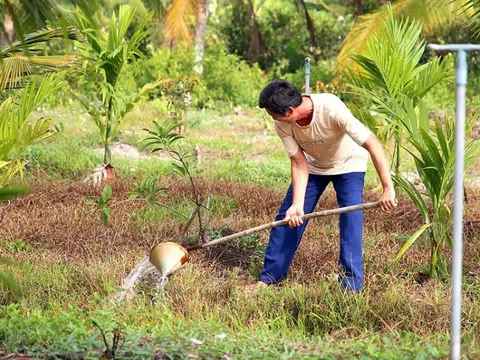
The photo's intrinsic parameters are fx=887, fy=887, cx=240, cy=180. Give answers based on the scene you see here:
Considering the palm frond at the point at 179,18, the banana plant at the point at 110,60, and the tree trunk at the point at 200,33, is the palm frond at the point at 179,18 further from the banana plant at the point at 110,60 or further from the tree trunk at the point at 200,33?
the banana plant at the point at 110,60

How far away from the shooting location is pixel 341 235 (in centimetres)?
502

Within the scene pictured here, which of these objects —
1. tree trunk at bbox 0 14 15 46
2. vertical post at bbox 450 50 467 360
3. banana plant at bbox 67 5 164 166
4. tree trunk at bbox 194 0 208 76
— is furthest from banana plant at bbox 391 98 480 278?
tree trunk at bbox 194 0 208 76

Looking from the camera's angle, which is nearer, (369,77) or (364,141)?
(364,141)

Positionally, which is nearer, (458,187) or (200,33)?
(458,187)

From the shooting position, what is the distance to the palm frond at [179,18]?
1562 centimetres

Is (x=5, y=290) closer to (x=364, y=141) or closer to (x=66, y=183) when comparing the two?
(x=364, y=141)

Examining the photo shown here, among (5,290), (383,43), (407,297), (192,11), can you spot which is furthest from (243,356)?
(192,11)

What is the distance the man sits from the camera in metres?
4.64

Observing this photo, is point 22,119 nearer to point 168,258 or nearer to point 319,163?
point 168,258

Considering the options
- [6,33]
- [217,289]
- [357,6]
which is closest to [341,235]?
[217,289]

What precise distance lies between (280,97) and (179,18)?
448 inches

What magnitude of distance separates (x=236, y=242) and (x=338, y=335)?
1798mm

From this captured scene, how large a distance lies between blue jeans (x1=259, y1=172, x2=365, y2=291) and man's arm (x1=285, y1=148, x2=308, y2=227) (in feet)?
0.49

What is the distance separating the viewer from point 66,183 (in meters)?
7.88
